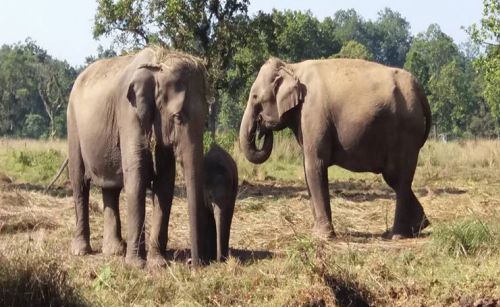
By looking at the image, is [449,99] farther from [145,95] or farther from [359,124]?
[145,95]

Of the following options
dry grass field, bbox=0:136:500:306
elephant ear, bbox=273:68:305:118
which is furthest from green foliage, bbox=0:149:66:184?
elephant ear, bbox=273:68:305:118

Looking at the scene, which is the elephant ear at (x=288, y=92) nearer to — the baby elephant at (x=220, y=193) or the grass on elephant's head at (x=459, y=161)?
the baby elephant at (x=220, y=193)

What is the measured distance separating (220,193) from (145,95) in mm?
1199

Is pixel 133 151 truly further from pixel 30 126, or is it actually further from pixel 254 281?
pixel 30 126

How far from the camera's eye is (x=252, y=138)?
467 inches

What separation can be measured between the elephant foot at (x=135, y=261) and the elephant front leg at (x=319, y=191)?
277cm

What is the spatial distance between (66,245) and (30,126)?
187 ft

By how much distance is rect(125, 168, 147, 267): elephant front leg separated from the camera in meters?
8.44

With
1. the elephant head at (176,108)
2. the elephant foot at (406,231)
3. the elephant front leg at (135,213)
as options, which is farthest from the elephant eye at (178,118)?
the elephant foot at (406,231)

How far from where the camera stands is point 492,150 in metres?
24.0

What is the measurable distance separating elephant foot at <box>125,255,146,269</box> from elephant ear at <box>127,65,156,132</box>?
121 centimetres

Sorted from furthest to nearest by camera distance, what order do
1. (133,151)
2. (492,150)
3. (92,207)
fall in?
(492,150) < (92,207) < (133,151)

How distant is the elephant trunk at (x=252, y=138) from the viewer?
11.8m

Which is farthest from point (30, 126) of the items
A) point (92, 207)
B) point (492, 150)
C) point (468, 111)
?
point (92, 207)
